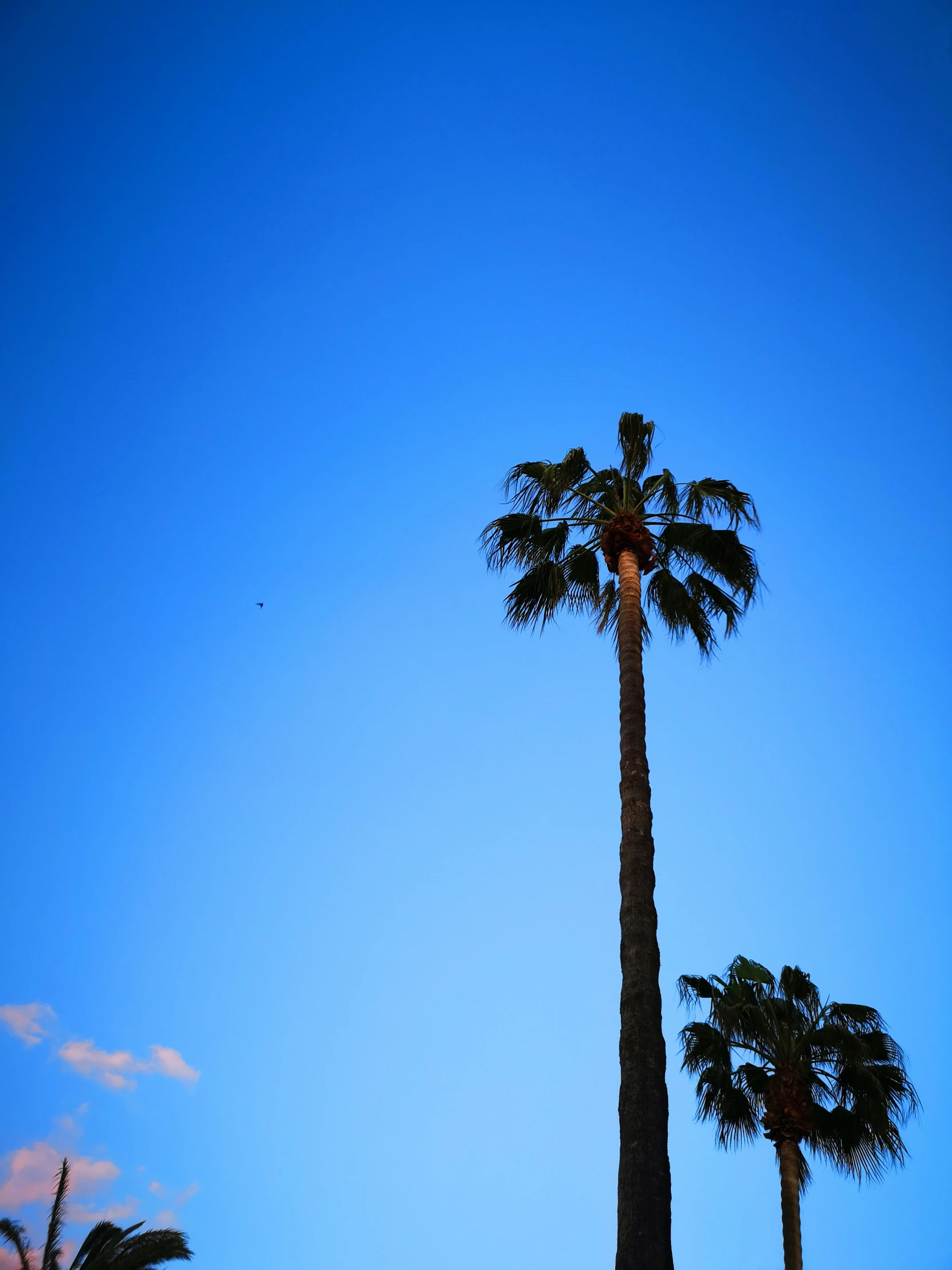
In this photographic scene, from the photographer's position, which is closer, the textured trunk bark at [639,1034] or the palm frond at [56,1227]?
the textured trunk bark at [639,1034]

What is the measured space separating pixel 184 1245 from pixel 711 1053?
13993 millimetres

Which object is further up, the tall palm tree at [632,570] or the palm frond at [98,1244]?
the tall palm tree at [632,570]

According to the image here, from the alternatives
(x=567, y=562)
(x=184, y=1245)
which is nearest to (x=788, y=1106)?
(x=567, y=562)

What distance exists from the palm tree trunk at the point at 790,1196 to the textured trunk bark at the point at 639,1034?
33.1 ft

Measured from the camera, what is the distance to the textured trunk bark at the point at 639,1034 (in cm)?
824

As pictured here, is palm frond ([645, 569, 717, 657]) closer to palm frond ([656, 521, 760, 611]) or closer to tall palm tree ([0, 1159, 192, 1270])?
palm frond ([656, 521, 760, 611])

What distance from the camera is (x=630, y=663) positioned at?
12.6 meters

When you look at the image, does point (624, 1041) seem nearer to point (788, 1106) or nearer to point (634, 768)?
point (634, 768)

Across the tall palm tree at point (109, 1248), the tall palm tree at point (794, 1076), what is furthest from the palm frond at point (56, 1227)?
the tall palm tree at point (794, 1076)

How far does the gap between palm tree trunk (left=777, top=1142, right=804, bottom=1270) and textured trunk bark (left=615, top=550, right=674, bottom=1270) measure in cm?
1008

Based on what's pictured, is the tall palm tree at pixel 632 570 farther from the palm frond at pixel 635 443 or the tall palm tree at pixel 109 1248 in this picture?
the tall palm tree at pixel 109 1248

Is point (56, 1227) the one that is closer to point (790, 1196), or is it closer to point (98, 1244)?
point (98, 1244)

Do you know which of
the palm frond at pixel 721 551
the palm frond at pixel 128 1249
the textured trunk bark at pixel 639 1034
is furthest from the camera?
the palm frond at pixel 128 1249

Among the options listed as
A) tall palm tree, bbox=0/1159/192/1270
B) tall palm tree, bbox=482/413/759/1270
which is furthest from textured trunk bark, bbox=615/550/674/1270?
tall palm tree, bbox=0/1159/192/1270
